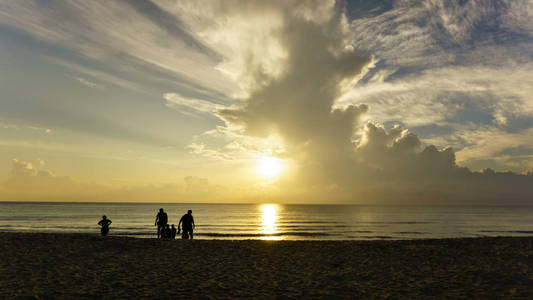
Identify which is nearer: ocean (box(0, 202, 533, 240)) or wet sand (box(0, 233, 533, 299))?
wet sand (box(0, 233, 533, 299))

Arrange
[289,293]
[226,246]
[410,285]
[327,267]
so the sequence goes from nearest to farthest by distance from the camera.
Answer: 1. [289,293]
2. [410,285]
3. [327,267]
4. [226,246]

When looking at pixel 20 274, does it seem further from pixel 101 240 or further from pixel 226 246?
pixel 226 246

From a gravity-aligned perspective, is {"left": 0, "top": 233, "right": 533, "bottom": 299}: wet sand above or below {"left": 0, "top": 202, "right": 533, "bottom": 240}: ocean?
above

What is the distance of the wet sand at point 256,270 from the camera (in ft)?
36.2

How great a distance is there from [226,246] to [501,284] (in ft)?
48.9

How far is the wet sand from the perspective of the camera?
11.0 metres

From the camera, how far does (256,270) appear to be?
1456 centimetres

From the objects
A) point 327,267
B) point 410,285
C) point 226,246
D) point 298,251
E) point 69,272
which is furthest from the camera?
point 226,246

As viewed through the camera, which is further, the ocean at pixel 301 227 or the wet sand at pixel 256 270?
the ocean at pixel 301 227

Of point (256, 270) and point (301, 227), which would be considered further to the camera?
point (301, 227)

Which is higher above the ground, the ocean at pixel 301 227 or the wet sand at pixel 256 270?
the wet sand at pixel 256 270

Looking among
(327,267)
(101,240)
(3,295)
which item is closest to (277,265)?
(327,267)

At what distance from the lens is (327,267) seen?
15.3 metres

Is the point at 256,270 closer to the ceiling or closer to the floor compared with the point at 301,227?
closer to the ceiling
